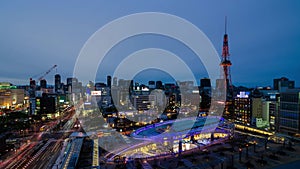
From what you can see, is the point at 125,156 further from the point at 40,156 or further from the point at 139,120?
the point at 139,120

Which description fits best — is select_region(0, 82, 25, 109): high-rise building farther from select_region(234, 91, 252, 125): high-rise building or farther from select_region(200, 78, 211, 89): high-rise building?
select_region(200, 78, 211, 89): high-rise building

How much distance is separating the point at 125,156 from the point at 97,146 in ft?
4.66

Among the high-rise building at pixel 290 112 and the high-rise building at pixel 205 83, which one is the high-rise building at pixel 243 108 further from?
the high-rise building at pixel 205 83

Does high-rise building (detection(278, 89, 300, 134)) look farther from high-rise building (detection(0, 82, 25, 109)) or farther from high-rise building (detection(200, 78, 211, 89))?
high-rise building (detection(200, 78, 211, 89))

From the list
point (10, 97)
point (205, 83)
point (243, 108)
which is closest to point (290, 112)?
point (243, 108)

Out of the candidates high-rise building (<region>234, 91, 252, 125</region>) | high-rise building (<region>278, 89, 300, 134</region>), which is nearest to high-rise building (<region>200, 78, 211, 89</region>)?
high-rise building (<region>234, 91, 252, 125</region>)

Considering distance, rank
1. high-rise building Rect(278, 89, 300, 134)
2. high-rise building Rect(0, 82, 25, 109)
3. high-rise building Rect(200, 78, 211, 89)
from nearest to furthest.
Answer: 1. high-rise building Rect(278, 89, 300, 134)
2. high-rise building Rect(0, 82, 25, 109)
3. high-rise building Rect(200, 78, 211, 89)

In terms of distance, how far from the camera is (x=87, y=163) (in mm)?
6254

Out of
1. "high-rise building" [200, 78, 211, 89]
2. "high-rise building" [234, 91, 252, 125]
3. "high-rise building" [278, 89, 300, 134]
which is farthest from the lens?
"high-rise building" [200, 78, 211, 89]

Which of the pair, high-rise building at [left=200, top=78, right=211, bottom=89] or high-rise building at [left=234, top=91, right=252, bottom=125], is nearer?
high-rise building at [left=234, top=91, right=252, bottom=125]

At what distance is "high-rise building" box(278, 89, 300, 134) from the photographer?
10.1m

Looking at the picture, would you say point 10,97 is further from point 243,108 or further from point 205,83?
point 205,83

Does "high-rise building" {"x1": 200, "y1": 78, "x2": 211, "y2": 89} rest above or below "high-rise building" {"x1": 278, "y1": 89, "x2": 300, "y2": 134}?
above

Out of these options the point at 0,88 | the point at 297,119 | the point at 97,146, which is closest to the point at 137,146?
the point at 97,146
